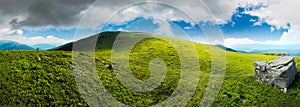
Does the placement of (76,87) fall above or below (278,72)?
below

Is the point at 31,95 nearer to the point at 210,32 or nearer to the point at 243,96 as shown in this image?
the point at 210,32

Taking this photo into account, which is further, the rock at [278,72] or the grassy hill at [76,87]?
the rock at [278,72]

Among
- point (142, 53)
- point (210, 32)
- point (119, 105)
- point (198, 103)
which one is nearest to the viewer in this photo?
point (210, 32)

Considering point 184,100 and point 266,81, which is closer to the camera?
point 184,100

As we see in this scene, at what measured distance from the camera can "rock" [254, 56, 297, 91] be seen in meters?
48.4

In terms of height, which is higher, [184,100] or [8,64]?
[8,64]

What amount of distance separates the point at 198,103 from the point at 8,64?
26.6m

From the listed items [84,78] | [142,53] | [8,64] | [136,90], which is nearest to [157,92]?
[136,90]

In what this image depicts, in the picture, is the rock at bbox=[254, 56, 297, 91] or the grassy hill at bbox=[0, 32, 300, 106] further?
the rock at bbox=[254, 56, 297, 91]

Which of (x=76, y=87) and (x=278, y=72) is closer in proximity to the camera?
(x=76, y=87)

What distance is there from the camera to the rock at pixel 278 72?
1907 inches

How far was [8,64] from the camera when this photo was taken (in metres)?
36.6

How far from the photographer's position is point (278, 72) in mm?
48625

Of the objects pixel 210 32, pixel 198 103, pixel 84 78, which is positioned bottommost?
pixel 198 103
